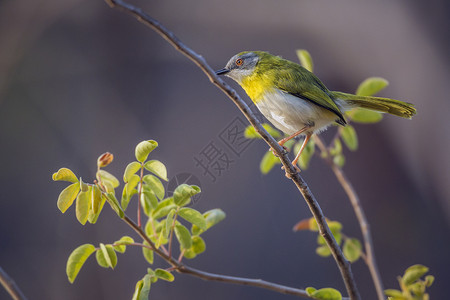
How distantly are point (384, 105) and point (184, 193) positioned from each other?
98 cm

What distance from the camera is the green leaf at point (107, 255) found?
887mm

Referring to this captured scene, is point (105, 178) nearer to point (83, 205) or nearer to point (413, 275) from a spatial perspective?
point (83, 205)

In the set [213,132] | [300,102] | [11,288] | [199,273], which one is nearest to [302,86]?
[300,102]

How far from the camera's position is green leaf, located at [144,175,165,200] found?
95cm

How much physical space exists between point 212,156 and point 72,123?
7.62 ft

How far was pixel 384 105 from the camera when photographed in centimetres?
159

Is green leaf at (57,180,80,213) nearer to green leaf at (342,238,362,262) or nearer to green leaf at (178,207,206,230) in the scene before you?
green leaf at (178,207,206,230)

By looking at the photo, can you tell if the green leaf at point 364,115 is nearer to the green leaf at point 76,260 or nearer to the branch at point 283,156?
the branch at point 283,156

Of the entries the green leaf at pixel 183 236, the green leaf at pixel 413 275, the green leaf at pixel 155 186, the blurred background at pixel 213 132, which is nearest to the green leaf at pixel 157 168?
the green leaf at pixel 155 186

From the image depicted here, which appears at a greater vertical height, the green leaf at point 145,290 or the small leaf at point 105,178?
the small leaf at point 105,178

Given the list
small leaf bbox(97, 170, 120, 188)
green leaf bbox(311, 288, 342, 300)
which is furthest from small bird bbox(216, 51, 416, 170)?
small leaf bbox(97, 170, 120, 188)

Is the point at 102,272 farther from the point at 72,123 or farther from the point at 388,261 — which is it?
the point at 388,261

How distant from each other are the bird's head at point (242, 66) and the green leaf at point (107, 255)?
1082 millimetres

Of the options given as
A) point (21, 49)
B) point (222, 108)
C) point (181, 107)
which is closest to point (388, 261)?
point (222, 108)
